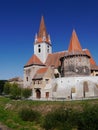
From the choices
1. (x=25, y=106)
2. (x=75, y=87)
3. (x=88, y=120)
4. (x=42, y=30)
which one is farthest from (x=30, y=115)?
(x=42, y=30)

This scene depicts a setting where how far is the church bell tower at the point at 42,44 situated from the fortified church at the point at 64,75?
318mm

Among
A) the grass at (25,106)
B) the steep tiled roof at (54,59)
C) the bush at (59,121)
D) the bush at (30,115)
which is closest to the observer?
the bush at (59,121)

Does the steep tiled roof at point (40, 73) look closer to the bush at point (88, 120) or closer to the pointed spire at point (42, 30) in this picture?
the pointed spire at point (42, 30)

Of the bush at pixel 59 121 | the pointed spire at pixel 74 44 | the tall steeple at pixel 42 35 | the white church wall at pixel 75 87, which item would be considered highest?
the tall steeple at pixel 42 35

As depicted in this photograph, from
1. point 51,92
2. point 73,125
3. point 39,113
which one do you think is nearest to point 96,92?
point 51,92

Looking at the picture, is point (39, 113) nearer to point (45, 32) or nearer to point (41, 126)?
point (41, 126)

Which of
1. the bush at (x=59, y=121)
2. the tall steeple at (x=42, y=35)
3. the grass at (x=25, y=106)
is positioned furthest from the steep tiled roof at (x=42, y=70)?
the bush at (x=59, y=121)

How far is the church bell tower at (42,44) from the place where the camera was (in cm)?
6562

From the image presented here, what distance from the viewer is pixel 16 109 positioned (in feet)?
134

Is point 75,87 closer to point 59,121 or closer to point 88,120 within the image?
point 59,121

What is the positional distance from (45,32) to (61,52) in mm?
10961

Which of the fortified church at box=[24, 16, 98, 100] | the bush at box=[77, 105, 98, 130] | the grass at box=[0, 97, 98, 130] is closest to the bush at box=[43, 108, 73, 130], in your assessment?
the grass at box=[0, 97, 98, 130]

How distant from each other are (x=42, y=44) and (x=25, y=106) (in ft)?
100

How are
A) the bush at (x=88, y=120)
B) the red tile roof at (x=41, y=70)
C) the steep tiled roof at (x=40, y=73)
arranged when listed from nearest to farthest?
1. the bush at (x=88, y=120)
2. the steep tiled roof at (x=40, y=73)
3. the red tile roof at (x=41, y=70)
